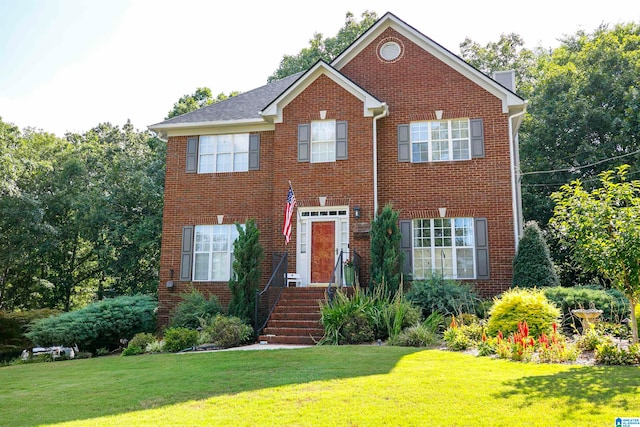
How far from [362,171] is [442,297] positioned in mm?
4248

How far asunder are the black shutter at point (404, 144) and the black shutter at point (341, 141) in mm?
1607

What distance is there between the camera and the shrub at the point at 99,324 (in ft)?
43.5

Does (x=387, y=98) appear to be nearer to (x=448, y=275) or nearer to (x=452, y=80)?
(x=452, y=80)

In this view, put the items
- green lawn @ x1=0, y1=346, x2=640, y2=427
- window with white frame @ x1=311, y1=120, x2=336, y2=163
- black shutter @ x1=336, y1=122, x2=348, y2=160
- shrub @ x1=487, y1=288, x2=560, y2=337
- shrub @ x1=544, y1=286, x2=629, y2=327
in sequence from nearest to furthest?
green lawn @ x1=0, y1=346, x2=640, y2=427
shrub @ x1=487, y1=288, x2=560, y2=337
shrub @ x1=544, y1=286, x2=629, y2=327
black shutter @ x1=336, y1=122, x2=348, y2=160
window with white frame @ x1=311, y1=120, x2=336, y2=163

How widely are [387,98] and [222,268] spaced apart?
7172 mm

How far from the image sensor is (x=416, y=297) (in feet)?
42.9

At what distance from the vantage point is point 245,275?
13820 mm

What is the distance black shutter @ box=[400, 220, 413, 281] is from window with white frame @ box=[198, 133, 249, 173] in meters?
5.22

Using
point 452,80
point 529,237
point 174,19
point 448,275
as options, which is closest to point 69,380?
point 174,19

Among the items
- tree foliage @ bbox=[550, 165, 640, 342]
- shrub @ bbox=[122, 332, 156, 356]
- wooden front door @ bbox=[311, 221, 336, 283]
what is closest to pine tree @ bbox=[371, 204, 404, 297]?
wooden front door @ bbox=[311, 221, 336, 283]

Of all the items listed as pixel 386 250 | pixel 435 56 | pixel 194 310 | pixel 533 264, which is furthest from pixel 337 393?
pixel 435 56

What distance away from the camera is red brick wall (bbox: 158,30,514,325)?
48.2 feet

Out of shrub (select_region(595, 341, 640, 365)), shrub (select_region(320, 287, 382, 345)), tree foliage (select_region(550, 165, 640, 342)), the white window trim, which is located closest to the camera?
shrub (select_region(595, 341, 640, 365))

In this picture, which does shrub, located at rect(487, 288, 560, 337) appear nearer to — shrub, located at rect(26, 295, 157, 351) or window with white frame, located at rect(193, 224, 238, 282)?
window with white frame, located at rect(193, 224, 238, 282)
